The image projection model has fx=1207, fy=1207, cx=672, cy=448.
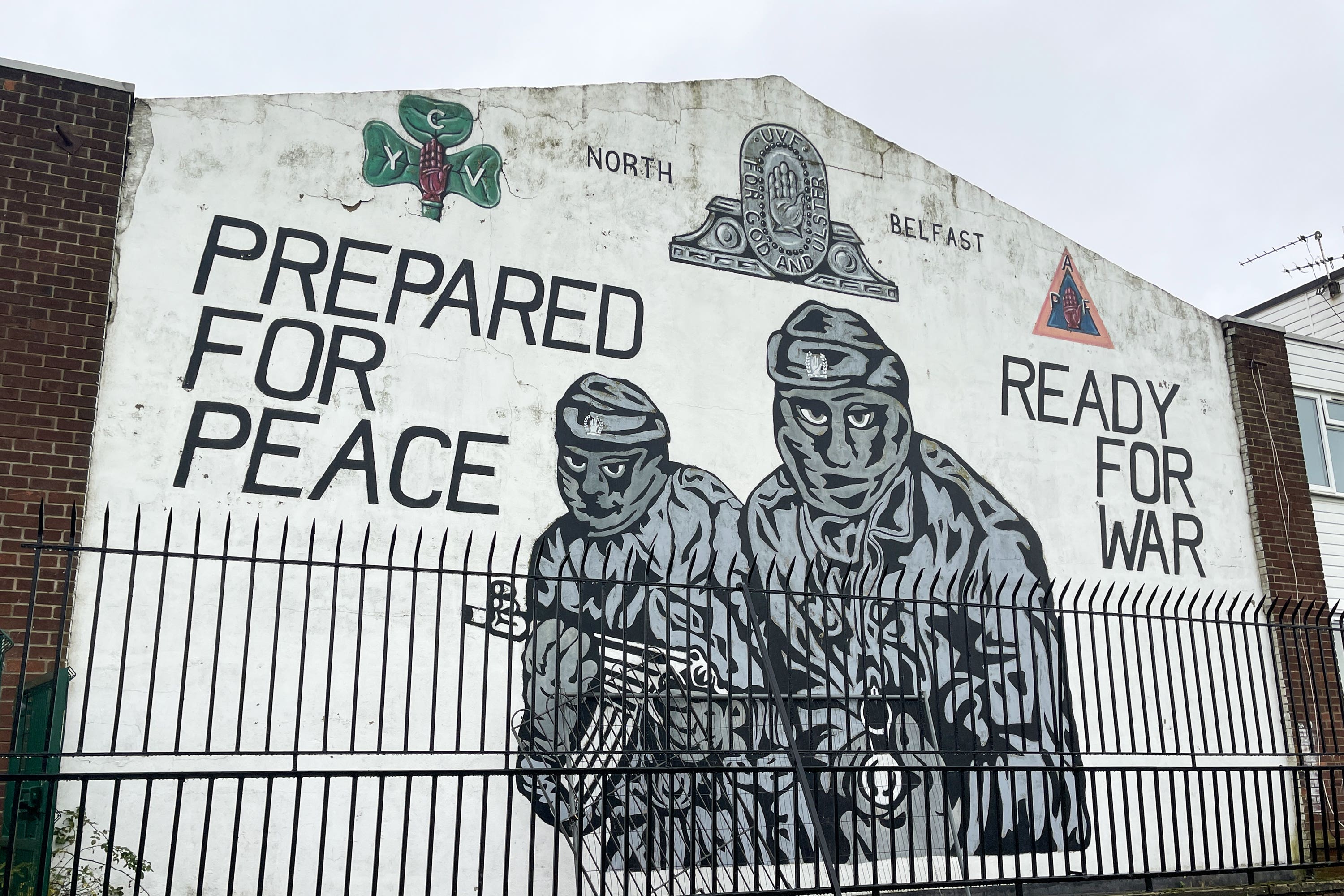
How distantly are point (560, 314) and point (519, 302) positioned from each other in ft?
1.20

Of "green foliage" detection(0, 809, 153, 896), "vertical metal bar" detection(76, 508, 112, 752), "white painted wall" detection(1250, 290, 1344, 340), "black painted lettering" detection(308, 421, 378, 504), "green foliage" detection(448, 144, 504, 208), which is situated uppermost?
"white painted wall" detection(1250, 290, 1344, 340)

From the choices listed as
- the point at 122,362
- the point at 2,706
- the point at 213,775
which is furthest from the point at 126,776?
the point at 122,362

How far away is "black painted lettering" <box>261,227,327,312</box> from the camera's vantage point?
920 cm

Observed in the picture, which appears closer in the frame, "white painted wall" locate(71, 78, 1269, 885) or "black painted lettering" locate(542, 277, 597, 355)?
"white painted wall" locate(71, 78, 1269, 885)

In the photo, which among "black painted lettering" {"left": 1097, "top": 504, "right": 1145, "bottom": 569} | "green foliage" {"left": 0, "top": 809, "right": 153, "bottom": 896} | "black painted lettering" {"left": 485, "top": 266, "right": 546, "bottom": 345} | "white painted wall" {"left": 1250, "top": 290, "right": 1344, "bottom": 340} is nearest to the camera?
"green foliage" {"left": 0, "top": 809, "right": 153, "bottom": 896}

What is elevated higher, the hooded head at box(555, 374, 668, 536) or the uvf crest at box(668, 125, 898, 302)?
the uvf crest at box(668, 125, 898, 302)

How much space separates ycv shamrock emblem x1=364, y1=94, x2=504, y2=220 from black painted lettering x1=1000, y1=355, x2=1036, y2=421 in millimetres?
5329

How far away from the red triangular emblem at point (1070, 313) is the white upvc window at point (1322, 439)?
272 cm

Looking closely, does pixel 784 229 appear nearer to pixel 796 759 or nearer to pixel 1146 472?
pixel 1146 472

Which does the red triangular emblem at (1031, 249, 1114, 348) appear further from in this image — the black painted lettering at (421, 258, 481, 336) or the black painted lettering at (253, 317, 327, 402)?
the black painted lettering at (253, 317, 327, 402)

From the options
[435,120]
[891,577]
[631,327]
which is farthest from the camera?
[891,577]

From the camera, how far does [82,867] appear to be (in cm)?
735

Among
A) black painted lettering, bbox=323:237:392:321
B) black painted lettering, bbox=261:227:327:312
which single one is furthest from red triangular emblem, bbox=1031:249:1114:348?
black painted lettering, bbox=261:227:327:312

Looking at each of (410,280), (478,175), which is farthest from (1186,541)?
(410,280)
